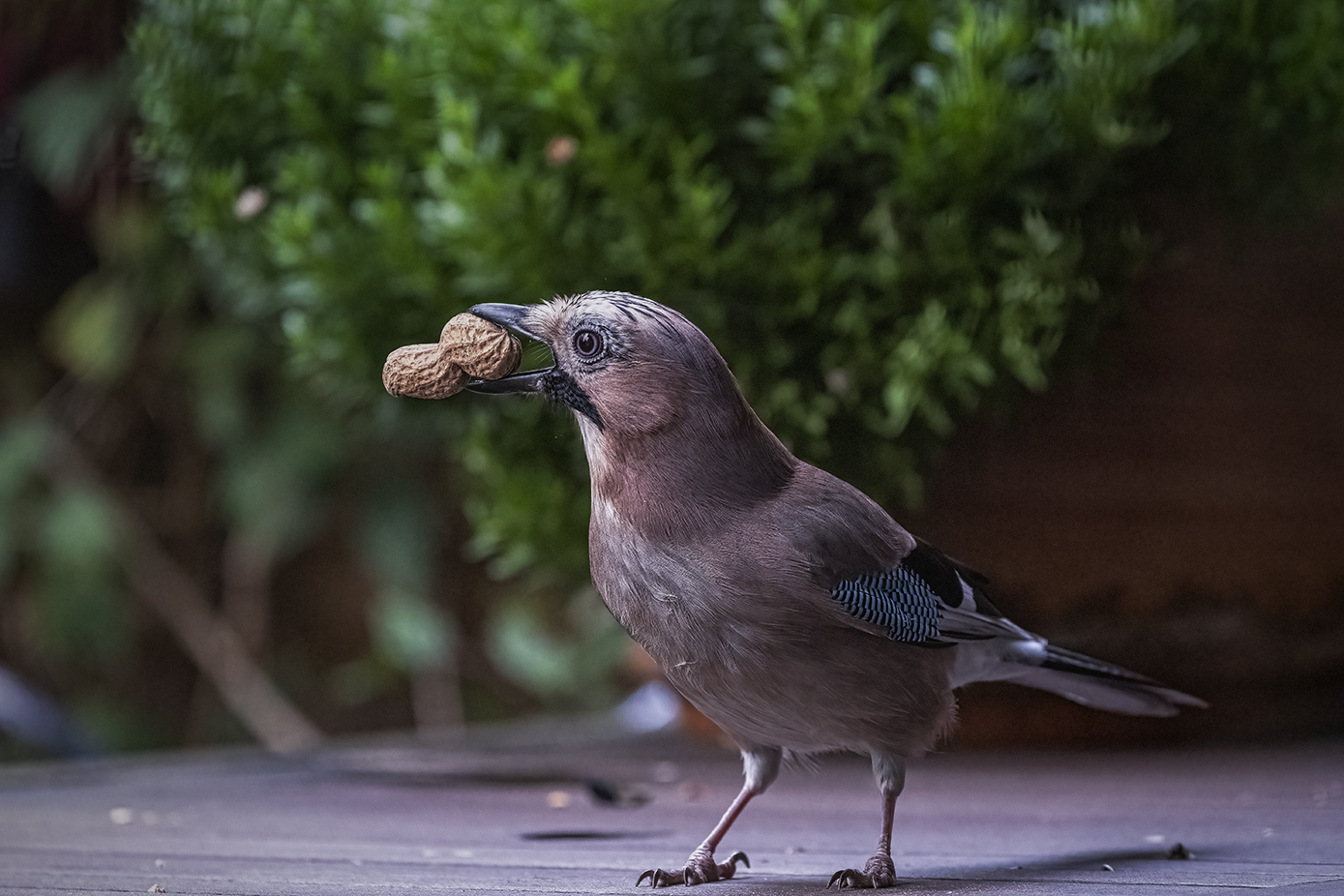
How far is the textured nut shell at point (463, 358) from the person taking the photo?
1.76 m

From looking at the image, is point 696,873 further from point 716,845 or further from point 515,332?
point 515,332

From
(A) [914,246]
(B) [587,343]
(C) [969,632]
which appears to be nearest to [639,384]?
(B) [587,343]

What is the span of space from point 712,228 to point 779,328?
250mm

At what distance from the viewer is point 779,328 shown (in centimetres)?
266

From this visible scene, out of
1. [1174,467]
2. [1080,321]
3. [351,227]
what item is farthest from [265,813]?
[1174,467]

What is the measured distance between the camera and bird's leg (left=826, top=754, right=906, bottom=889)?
5.35 feet

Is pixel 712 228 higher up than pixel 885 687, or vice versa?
pixel 712 228

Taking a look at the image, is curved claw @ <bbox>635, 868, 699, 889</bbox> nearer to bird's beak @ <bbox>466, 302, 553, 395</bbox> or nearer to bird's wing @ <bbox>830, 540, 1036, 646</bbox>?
bird's wing @ <bbox>830, 540, 1036, 646</bbox>

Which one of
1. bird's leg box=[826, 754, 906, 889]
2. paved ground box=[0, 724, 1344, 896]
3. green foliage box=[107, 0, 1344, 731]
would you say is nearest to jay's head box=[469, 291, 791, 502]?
bird's leg box=[826, 754, 906, 889]

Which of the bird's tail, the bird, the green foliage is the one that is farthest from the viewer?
the green foliage

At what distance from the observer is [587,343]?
171 cm

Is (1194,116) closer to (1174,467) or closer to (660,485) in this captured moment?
(1174,467)

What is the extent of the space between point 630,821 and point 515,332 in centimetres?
95

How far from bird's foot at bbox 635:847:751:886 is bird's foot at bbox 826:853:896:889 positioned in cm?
15
